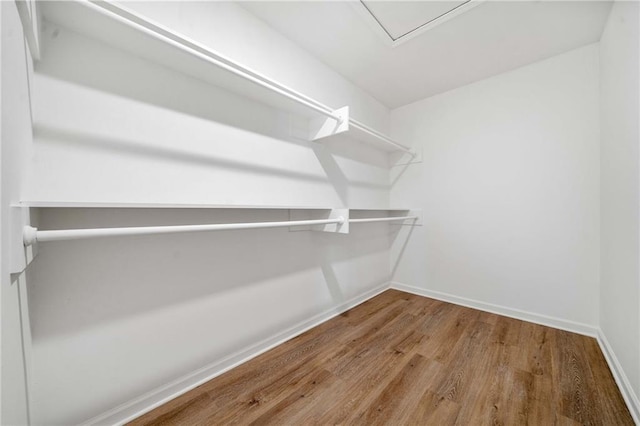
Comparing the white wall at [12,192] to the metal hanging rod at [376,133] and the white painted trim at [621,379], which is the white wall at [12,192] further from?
the white painted trim at [621,379]

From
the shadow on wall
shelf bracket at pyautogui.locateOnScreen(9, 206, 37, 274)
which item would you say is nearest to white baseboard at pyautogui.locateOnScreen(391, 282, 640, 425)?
the shadow on wall

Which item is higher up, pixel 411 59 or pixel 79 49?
pixel 411 59

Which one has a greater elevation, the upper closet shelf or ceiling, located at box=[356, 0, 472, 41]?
ceiling, located at box=[356, 0, 472, 41]

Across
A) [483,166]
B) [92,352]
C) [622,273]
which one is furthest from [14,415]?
[483,166]

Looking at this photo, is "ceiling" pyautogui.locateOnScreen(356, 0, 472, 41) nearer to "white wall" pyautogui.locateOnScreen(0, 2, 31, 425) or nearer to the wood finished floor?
"white wall" pyautogui.locateOnScreen(0, 2, 31, 425)

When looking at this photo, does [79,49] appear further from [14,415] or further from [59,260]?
[14,415]

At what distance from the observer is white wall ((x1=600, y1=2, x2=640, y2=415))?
1.00 metres

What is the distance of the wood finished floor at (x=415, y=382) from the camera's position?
3.09 feet

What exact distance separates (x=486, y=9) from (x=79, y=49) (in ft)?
6.29

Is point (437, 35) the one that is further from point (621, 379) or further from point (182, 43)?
point (621, 379)

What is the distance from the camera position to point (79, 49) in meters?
0.82

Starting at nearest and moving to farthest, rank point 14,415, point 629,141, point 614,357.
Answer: point 14,415 → point 629,141 → point 614,357

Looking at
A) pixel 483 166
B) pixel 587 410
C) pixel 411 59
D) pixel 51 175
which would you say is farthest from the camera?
pixel 483 166

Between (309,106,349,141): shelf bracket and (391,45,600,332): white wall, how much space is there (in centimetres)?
120
